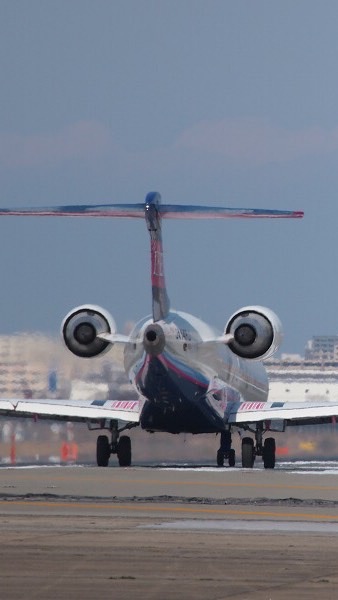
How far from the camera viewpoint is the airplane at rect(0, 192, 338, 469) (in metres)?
58.4

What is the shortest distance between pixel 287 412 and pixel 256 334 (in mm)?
3624

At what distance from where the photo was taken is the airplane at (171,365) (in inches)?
2299

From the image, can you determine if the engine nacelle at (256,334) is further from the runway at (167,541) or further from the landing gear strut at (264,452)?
the runway at (167,541)

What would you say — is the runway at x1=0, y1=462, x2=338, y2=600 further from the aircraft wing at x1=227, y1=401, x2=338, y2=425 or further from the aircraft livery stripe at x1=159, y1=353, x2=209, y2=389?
the aircraft wing at x1=227, y1=401, x2=338, y2=425

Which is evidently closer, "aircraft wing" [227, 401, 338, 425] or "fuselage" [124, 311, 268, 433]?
"fuselage" [124, 311, 268, 433]

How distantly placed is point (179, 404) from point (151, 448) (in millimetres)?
10056

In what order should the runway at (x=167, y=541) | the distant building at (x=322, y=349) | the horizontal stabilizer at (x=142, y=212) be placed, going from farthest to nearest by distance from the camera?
the distant building at (x=322, y=349)
the horizontal stabilizer at (x=142, y=212)
the runway at (x=167, y=541)

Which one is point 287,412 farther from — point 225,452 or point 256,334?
point 225,452

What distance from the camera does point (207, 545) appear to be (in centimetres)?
2352

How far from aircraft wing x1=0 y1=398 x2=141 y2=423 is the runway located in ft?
65.9

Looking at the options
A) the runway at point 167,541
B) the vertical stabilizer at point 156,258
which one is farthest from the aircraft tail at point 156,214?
the runway at point 167,541

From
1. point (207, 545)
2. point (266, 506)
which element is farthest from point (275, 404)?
point (207, 545)


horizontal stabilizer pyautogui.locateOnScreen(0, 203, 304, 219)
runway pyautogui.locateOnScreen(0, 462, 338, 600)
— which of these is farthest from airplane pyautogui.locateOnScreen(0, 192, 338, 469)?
runway pyautogui.locateOnScreen(0, 462, 338, 600)

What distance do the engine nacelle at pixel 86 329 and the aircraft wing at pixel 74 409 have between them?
3547mm
